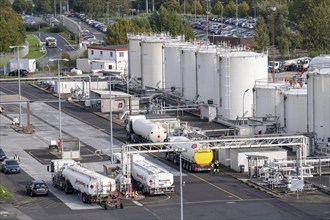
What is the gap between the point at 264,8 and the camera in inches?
6486

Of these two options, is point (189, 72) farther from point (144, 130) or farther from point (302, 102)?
point (302, 102)

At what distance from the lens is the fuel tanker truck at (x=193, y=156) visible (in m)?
60.9

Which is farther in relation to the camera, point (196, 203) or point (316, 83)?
point (316, 83)

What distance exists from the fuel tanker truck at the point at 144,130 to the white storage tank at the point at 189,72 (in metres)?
14.0

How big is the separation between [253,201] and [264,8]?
112m

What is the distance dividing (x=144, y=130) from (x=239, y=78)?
40.1ft

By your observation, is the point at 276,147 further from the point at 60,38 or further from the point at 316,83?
the point at 60,38

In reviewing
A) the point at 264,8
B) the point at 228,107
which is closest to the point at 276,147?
the point at 228,107

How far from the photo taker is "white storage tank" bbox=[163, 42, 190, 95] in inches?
3787

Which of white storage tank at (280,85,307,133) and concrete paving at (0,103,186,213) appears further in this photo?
white storage tank at (280,85,307,133)

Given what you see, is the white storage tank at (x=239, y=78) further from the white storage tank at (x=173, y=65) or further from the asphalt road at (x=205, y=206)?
the asphalt road at (x=205, y=206)

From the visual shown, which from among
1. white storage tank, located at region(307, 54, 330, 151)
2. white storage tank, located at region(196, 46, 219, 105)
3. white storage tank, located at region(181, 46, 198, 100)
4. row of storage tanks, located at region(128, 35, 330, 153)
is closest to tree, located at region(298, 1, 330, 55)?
row of storage tanks, located at region(128, 35, 330, 153)

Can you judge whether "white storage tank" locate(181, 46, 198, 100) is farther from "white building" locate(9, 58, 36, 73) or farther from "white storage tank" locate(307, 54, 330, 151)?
"white building" locate(9, 58, 36, 73)

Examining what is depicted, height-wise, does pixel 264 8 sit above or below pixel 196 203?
above
